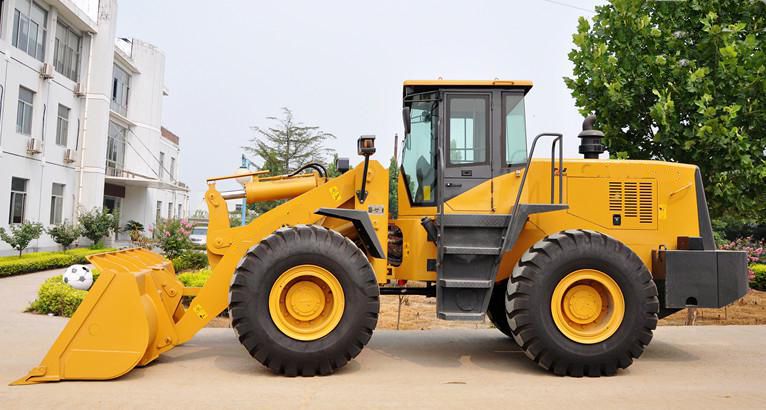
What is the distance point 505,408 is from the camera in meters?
4.52

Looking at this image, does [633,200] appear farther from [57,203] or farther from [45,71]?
[57,203]

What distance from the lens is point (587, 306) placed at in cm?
584

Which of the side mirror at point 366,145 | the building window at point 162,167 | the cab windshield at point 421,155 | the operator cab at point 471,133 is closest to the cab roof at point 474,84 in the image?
the operator cab at point 471,133

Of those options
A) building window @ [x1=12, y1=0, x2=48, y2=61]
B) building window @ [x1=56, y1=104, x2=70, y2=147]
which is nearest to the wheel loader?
building window @ [x1=12, y1=0, x2=48, y2=61]

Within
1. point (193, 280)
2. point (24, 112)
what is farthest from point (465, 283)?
point (24, 112)

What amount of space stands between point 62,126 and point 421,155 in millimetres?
23102

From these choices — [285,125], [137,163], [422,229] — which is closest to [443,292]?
[422,229]

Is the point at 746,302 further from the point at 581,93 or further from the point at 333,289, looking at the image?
the point at 333,289

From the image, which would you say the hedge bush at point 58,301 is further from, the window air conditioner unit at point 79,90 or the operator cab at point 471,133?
the window air conditioner unit at point 79,90

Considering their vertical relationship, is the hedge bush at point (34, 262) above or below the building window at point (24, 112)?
below

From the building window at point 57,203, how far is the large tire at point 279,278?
2213 centimetres

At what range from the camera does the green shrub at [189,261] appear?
16.6 m

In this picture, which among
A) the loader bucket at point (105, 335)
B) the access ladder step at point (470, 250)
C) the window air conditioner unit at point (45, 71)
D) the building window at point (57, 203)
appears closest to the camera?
the loader bucket at point (105, 335)

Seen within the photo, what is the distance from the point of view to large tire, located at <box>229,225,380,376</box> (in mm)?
5383
